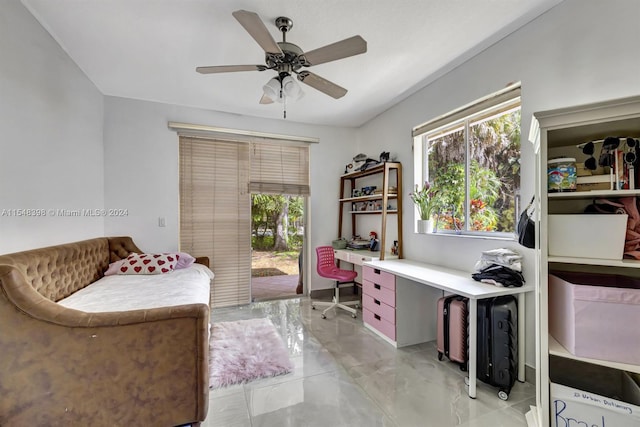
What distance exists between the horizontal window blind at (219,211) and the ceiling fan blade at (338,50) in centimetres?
219

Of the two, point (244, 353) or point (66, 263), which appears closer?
point (66, 263)

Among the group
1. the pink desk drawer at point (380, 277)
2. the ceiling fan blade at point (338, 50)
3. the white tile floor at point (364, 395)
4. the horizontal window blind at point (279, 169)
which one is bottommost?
the white tile floor at point (364, 395)

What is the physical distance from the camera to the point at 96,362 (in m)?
1.26

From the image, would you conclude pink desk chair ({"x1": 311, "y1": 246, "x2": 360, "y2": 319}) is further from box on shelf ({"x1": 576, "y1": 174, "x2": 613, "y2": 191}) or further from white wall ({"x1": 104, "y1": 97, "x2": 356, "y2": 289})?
box on shelf ({"x1": 576, "y1": 174, "x2": 613, "y2": 191})

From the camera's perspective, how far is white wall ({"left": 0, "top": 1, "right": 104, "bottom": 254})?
1.58m

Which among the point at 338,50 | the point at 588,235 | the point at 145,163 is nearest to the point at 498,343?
the point at 588,235

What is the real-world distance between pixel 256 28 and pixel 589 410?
265 centimetres

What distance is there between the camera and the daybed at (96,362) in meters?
1.18

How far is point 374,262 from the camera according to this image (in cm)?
290

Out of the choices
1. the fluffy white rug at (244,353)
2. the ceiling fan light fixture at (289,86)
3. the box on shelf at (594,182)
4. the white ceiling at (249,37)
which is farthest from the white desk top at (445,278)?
the white ceiling at (249,37)

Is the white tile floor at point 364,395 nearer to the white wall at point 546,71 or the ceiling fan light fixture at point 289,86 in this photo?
the white wall at point 546,71

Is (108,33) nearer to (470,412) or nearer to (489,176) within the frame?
(489,176)

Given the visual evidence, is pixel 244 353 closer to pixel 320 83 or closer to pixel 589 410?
pixel 589 410

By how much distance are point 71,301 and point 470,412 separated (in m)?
2.76
